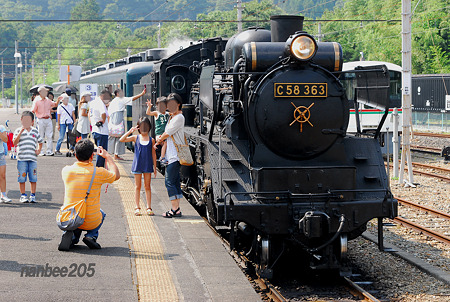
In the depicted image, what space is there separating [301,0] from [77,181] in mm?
146862

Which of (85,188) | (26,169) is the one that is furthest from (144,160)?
(85,188)

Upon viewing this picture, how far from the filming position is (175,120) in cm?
981

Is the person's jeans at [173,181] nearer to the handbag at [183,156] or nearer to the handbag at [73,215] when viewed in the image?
the handbag at [183,156]

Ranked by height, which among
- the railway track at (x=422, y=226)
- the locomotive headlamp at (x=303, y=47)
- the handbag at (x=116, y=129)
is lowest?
the railway track at (x=422, y=226)

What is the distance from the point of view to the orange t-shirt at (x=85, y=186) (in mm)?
7492

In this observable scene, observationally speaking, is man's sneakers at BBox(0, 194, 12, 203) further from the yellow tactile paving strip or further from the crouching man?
the crouching man

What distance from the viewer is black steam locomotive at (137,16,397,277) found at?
7418 mm

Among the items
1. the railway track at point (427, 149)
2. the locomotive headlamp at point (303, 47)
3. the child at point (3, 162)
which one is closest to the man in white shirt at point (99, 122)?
the child at point (3, 162)

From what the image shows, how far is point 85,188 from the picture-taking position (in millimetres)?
7508

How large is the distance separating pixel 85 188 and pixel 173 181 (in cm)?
248

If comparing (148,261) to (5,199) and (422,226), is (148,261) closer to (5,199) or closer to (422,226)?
(5,199)

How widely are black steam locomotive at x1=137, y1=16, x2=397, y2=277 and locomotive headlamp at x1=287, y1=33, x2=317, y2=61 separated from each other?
0.04 feet

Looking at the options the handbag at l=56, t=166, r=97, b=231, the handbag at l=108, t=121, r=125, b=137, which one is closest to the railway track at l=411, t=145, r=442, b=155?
the handbag at l=108, t=121, r=125, b=137

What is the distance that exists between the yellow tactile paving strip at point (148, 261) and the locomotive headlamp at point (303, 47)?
2.85m
